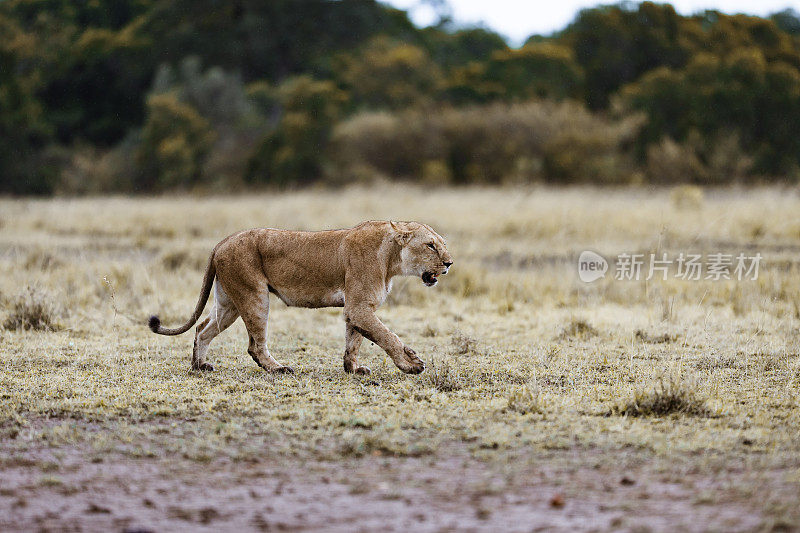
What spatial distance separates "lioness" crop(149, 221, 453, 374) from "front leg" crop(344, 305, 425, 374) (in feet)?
0.03

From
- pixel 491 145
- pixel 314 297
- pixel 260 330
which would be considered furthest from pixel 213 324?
pixel 491 145

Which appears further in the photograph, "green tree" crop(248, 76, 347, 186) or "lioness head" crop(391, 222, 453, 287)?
"green tree" crop(248, 76, 347, 186)

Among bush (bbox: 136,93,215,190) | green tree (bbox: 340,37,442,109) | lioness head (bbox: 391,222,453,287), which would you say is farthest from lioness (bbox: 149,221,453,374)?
green tree (bbox: 340,37,442,109)

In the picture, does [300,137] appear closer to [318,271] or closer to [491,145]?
[491,145]

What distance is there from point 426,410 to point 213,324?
1941 millimetres

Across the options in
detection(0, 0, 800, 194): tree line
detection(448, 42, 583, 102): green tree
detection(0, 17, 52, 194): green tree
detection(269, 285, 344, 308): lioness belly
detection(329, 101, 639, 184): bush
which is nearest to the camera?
detection(269, 285, 344, 308): lioness belly

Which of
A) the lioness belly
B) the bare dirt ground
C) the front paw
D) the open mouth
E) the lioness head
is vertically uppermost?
the lioness head

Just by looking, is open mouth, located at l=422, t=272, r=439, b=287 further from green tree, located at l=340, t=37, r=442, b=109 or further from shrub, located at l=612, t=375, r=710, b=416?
green tree, located at l=340, t=37, r=442, b=109

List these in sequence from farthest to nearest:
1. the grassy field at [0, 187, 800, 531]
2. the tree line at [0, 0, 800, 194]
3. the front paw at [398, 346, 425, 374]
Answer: the tree line at [0, 0, 800, 194] < the front paw at [398, 346, 425, 374] < the grassy field at [0, 187, 800, 531]

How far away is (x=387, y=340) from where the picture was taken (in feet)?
21.9

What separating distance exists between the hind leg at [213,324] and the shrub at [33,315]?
242 centimetres

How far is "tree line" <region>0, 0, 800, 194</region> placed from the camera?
32250 mm

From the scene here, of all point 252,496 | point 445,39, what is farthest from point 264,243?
point 445,39

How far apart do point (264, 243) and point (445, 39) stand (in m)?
44.0
